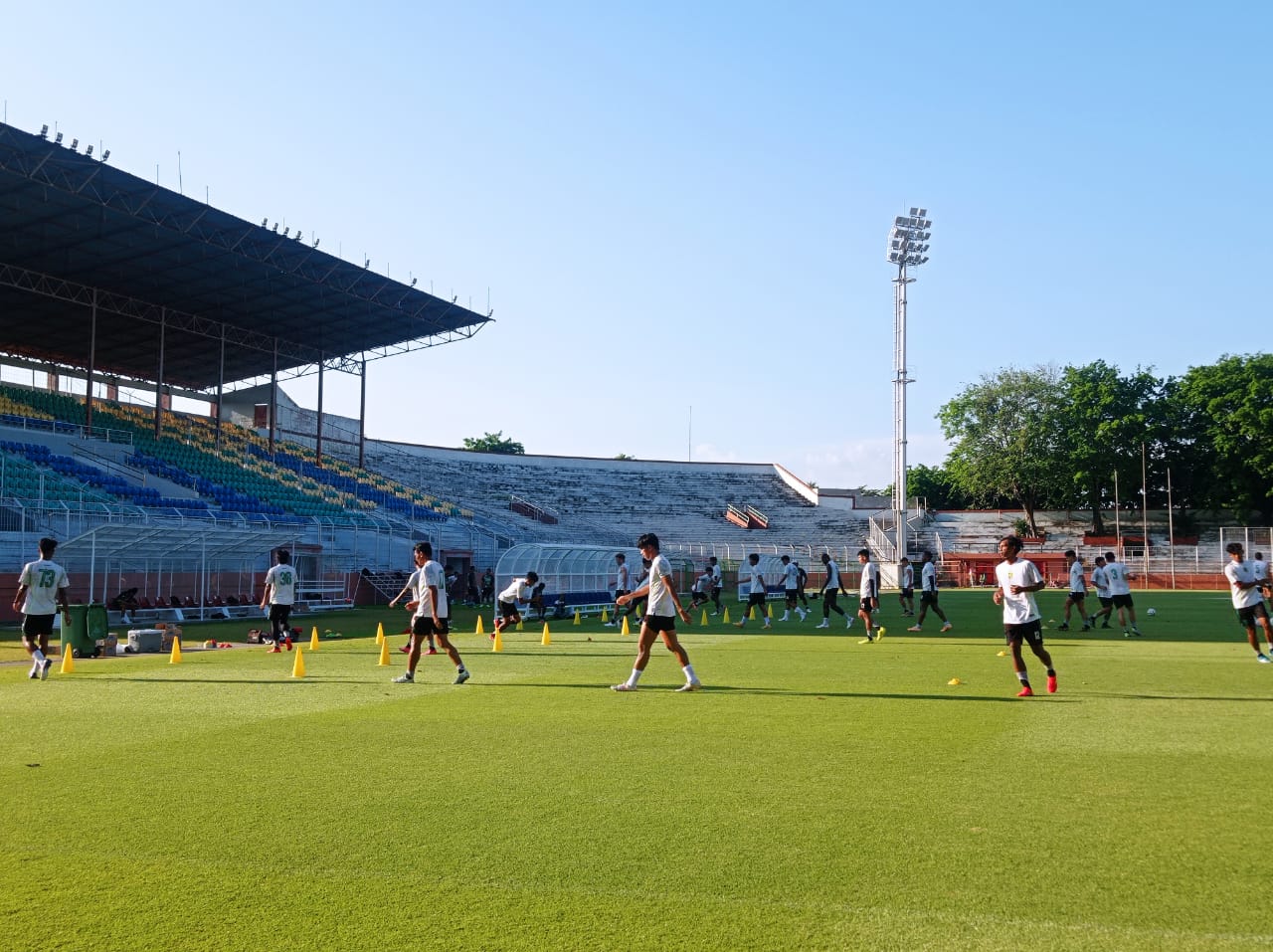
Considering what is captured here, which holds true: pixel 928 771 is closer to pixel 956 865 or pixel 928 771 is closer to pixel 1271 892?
pixel 956 865

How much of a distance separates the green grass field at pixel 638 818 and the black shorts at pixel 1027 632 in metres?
0.76

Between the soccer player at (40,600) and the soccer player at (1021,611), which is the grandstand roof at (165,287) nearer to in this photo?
the soccer player at (40,600)

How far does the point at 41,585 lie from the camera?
46.7 ft

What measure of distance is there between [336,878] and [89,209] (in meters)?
33.8

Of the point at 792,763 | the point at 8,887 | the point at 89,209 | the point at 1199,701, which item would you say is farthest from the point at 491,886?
the point at 89,209

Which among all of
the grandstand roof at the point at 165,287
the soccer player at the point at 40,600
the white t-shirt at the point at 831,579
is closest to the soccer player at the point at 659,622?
the soccer player at the point at 40,600

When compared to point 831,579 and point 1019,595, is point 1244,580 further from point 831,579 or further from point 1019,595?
point 831,579

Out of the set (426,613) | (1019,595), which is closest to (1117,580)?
(1019,595)

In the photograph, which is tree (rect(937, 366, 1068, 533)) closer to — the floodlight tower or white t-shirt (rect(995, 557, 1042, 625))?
the floodlight tower

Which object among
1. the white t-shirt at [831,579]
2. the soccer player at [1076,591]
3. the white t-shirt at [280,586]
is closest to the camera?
the white t-shirt at [280,586]

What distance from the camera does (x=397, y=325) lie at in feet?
153

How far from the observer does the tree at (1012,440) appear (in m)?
73.6

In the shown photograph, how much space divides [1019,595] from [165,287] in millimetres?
38283

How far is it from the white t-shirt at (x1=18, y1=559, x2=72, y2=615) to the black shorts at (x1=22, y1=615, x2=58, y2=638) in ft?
0.27
